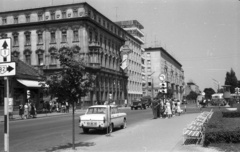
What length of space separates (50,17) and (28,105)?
31103 millimetres

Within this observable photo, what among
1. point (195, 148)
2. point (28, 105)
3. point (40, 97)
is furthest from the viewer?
point (40, 97)

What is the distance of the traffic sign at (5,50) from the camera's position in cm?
857

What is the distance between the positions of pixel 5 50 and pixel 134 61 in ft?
286

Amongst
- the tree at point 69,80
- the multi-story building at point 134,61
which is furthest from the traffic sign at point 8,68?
the multi-story building at point 134,61

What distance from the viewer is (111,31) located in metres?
75.2

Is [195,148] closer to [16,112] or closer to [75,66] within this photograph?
[75,66]

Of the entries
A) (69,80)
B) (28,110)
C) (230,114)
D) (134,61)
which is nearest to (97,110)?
(69,80)

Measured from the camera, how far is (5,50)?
8.58 metres

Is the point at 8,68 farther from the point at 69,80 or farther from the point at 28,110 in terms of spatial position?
the point at 28,110

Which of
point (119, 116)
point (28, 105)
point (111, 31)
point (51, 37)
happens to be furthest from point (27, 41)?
point (119, 116)

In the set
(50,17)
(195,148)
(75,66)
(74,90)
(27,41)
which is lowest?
(195,148)

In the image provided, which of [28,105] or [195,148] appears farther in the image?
[28,105]

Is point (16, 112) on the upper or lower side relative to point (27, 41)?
lower

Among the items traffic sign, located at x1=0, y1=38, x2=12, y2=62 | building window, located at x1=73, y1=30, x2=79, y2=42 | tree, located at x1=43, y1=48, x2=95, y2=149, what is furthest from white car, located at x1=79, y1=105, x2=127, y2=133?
building window, located at x1=73, y1=30, x2=79, y2=42
